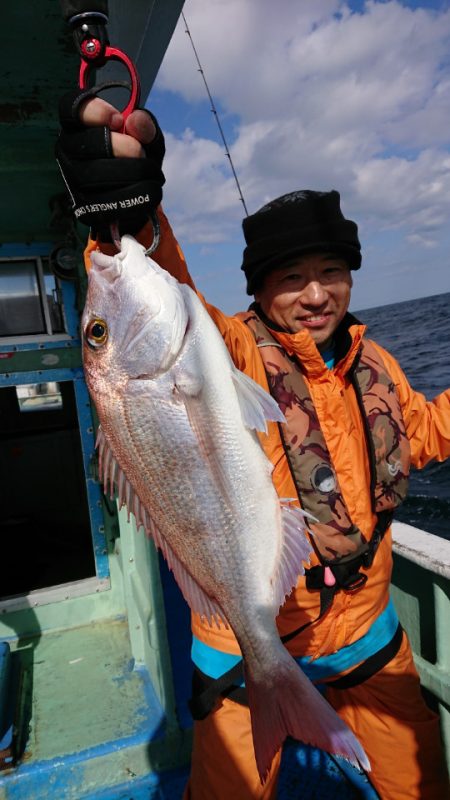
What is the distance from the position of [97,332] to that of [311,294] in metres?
1.02

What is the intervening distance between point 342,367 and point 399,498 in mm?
654

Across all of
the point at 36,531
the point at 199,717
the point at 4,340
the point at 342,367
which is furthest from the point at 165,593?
the point at 36,531

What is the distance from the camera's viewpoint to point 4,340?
161 inches

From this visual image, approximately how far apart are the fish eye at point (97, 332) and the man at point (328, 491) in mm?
559

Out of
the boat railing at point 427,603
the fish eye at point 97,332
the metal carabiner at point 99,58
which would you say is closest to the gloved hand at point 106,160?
the metal carabiner at point 99,58

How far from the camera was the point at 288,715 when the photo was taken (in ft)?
5.38

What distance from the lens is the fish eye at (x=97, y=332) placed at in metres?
Result: 1.60

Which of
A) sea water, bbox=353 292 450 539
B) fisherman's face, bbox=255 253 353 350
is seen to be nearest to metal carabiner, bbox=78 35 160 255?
fisherman's face, bbox=255 253 353 350

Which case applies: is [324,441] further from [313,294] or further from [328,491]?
[313,294]

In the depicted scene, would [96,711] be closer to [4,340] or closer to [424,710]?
[424,710]

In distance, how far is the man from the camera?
2.12m

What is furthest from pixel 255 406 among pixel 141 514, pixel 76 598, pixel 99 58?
pixel 76 598

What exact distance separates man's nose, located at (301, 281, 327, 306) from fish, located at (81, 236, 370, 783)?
726mm

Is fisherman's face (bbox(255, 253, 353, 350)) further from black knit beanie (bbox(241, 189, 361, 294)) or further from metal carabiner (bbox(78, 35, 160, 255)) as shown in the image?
metal carabiner (bbox(78, 35, 160, 255))
